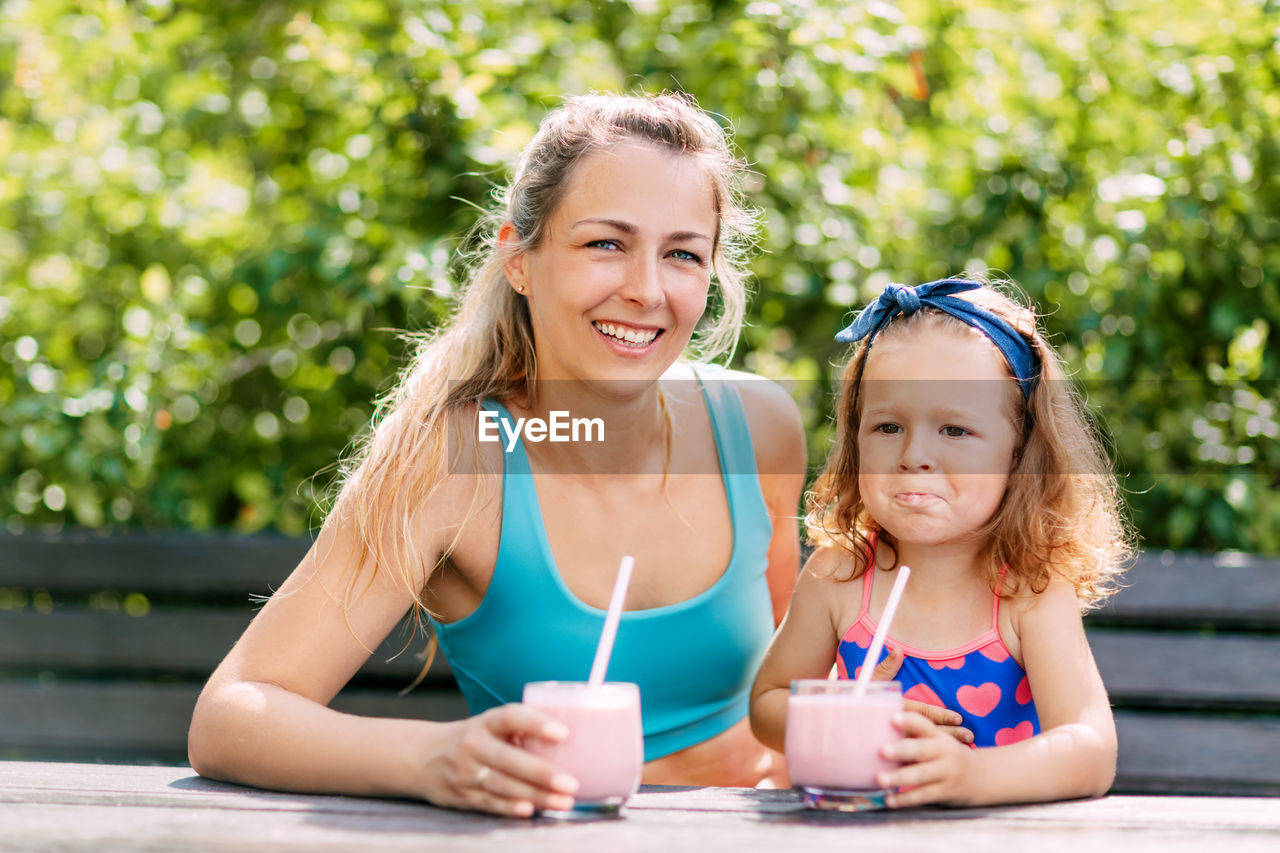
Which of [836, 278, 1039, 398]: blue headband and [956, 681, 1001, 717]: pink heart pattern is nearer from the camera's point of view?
[956, 681, 1001, 717]: pink heart pattern

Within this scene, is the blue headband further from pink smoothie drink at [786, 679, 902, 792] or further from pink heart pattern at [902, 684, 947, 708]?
pink smoothie drink at [786, 679, 902, 792]

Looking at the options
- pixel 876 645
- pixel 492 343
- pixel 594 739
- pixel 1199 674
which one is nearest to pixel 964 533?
pixel 876 645

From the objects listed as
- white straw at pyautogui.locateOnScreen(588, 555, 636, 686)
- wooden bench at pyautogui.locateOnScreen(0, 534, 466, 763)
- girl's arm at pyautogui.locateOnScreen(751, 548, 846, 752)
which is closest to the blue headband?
girl's arm at pyautogui.locateOnScreen(751, 548, 846, 752)

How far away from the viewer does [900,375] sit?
6.28 ft

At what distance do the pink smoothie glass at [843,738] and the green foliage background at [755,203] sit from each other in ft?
5.21

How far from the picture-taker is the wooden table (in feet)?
4.22

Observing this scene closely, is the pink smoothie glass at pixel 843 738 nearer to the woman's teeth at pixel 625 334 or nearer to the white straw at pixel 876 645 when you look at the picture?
the white straw at pixel 876 645

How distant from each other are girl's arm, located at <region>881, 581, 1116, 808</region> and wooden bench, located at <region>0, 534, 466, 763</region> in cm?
159

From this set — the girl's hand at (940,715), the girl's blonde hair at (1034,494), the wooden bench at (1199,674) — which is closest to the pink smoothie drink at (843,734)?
the girl's hand at (940,715)

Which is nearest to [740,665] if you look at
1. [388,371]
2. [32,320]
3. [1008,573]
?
[1008,573]

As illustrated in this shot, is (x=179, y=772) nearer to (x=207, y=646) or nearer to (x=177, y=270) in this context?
(x=207, y=646)

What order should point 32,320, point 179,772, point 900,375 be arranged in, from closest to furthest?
1. point 179,772
2. point 900,375
3. point 32,320

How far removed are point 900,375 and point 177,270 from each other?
248 centimetres

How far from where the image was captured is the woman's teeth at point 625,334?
204cm
